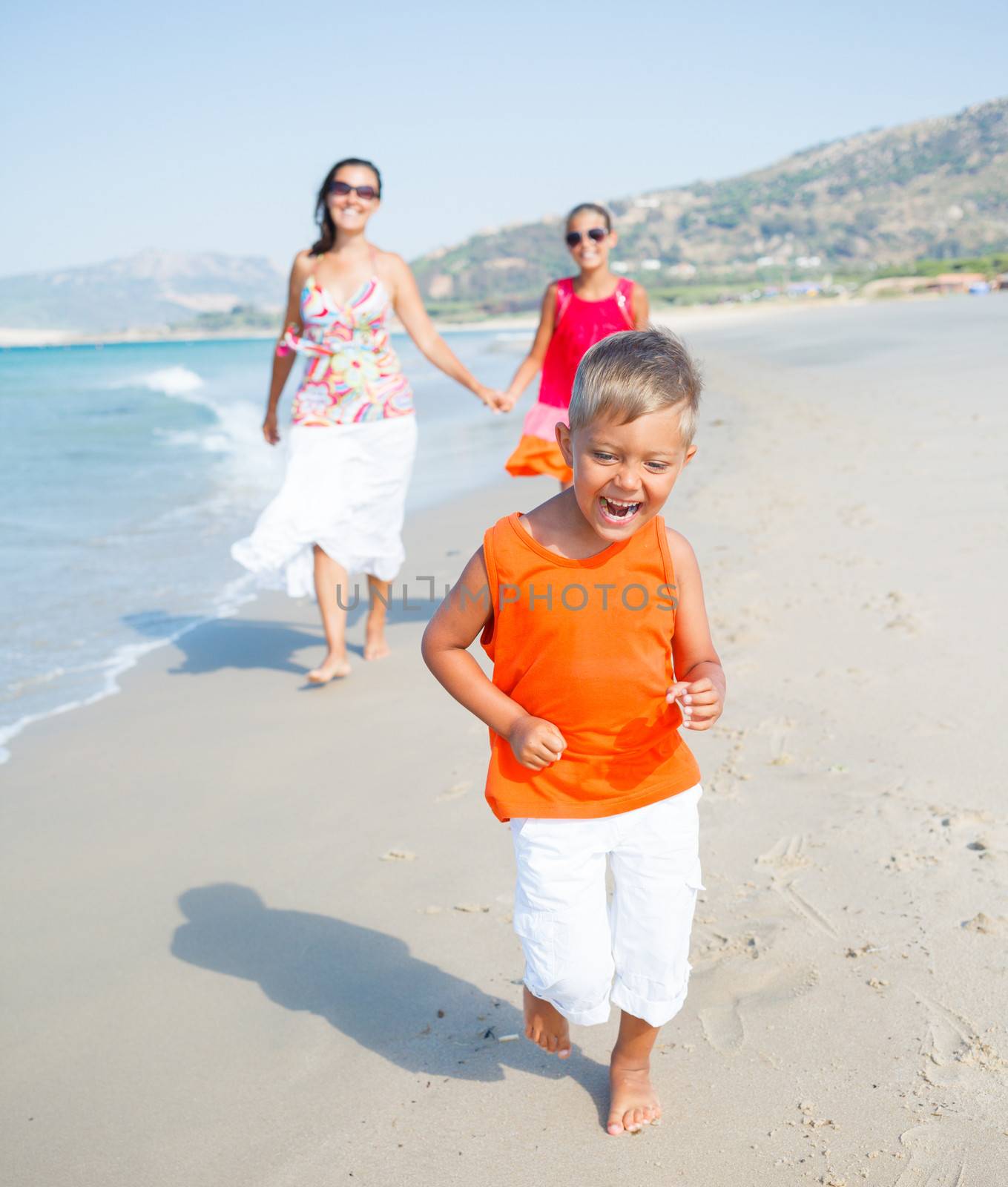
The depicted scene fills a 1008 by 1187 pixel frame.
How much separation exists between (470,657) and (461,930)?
1057mm

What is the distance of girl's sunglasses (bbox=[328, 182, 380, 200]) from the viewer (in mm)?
4609

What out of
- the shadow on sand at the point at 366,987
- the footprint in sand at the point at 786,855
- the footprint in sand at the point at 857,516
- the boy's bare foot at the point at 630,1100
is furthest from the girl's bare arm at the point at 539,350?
the boy's bare foot at the point at 630,1100

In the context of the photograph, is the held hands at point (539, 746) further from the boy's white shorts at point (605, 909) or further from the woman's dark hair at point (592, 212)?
the woman's dark hair at point (592, 212)

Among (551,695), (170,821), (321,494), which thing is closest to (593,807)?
(551,695)

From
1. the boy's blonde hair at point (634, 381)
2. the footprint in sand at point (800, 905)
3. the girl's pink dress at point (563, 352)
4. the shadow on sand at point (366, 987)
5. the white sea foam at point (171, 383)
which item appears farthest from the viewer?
the white sea foam at point (171, 383)

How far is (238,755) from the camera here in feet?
13.1

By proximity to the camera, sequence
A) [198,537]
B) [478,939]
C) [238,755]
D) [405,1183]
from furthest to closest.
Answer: [198,537] < [238,755] < [478,939] < [405,1183]

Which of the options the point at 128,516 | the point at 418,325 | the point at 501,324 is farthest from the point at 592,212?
the point at 501,324

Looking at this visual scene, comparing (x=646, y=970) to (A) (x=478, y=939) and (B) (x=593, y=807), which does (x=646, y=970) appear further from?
(A) (x=478, y=939)

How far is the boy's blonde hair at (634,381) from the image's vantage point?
178 cm

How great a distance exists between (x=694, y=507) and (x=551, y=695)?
537 cm

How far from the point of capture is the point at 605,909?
1981 mm

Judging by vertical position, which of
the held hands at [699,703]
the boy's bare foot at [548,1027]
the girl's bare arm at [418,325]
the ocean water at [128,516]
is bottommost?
the ocean water at [128,516]

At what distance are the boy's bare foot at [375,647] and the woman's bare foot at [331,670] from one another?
0.83ft
